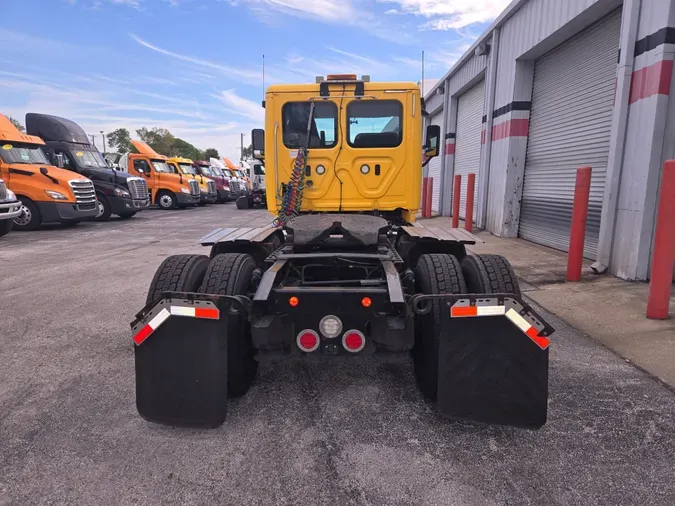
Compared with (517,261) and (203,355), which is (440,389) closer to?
(203,355)

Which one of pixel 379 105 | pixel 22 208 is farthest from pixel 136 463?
pixel 22 208

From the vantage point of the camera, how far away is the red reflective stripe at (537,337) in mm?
2439

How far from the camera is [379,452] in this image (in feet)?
8.25

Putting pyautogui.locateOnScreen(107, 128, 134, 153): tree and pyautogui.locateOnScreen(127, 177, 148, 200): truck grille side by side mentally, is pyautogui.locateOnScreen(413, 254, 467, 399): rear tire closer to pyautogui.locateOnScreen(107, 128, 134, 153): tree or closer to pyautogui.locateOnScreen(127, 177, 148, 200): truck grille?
pyautogui.locateOnScreen(127, 177, 148, 200): truck grille

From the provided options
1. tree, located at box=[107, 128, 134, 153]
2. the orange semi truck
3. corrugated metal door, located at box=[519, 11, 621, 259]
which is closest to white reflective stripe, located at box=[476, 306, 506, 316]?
corrugated metal door, located at box=[519, 11, 621, 259]

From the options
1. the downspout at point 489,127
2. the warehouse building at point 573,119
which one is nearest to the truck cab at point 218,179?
the warehouse building at point 573,119

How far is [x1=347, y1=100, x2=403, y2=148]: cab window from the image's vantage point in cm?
495

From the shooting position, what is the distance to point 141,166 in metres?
20.7

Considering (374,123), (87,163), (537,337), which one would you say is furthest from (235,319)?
(87,163)

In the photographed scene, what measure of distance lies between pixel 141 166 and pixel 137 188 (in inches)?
175

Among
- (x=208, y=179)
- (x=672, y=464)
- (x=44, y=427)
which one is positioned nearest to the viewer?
(x=672, y=464)

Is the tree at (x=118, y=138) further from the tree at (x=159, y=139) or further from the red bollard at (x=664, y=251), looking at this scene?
the red bollard at (x=664, y=251)

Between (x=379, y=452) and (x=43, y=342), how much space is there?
11.3 ft

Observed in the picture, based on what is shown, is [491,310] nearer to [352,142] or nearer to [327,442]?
[327,442]
